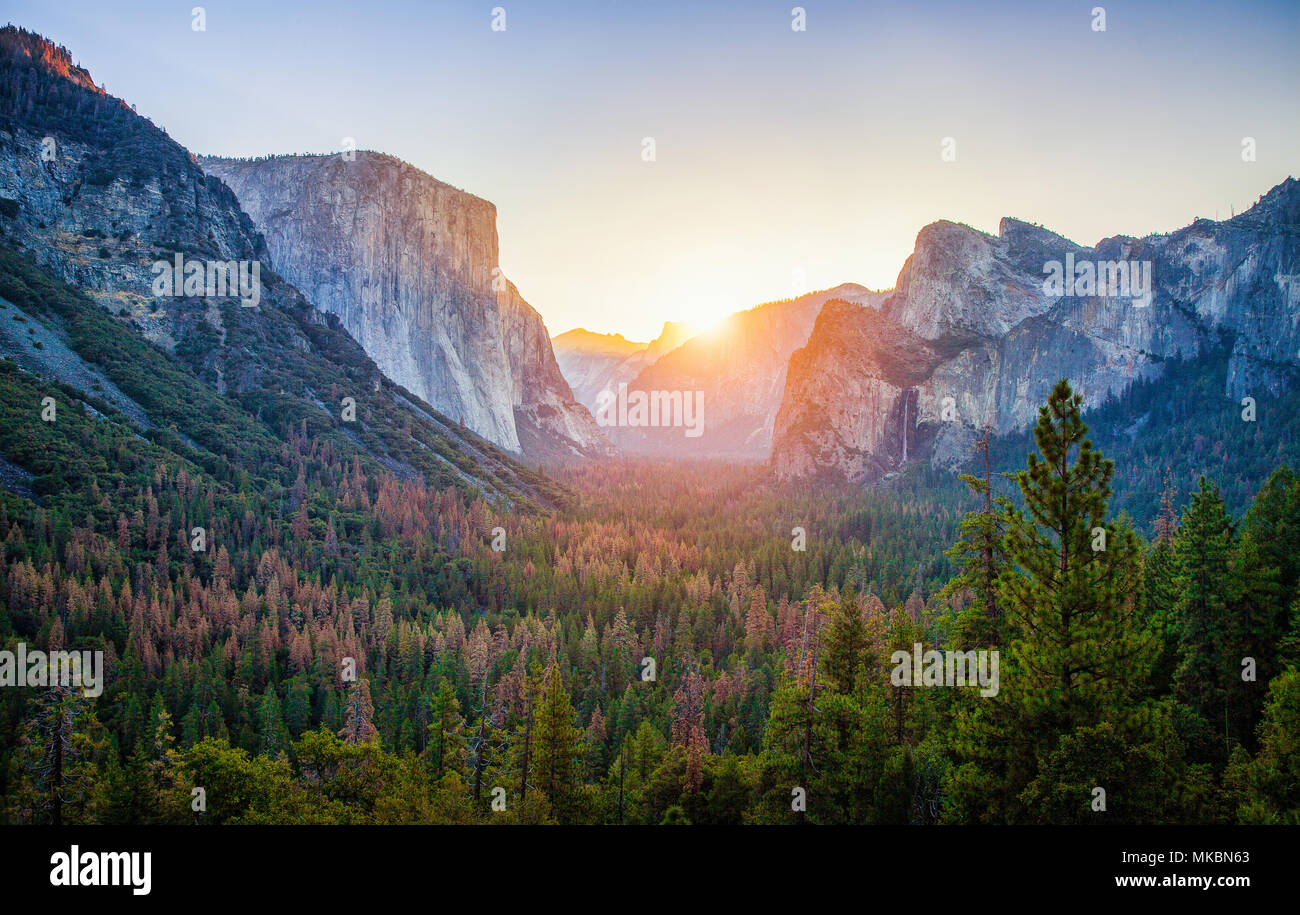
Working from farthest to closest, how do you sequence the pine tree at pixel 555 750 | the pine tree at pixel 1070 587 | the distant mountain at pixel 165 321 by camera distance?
the distant mountain at pixel 165 321 < the pine tree at pixel 555 750 < the pine tree at pixel 1070 587

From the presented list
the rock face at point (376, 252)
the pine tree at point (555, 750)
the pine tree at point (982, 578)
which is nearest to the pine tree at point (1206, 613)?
the pine tree at point (982, 578)

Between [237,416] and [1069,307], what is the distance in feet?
568

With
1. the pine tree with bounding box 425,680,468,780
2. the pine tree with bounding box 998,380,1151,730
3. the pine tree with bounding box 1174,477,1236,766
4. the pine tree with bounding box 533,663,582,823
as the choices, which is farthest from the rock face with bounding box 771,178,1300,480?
the pine tree with bounding box 533,663,582,823

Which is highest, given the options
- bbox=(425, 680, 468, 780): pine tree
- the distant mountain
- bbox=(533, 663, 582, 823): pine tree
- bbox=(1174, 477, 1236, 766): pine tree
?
the distant mountain

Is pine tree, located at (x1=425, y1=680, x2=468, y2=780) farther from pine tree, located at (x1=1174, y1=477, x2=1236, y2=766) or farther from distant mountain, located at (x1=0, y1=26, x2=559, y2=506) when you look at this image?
distant mountain, located at (x1=0, y1=26, x2=559, y2=506)

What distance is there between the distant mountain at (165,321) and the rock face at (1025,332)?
92598 millimetres

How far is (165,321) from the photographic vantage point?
115250mm

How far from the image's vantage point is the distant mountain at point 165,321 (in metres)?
93.6

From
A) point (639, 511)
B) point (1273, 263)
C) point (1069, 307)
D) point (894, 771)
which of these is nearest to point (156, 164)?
point (639, 511)

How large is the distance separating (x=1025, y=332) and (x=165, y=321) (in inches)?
7066

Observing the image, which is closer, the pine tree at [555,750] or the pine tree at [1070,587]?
the pine tree at [1070,587]

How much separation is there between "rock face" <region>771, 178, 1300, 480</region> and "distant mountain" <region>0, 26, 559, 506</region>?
9260cm

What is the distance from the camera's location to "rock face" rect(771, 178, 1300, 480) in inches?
5236

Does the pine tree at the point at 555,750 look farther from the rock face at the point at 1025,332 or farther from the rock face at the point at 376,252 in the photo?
the rock face at the point at 1025,332
